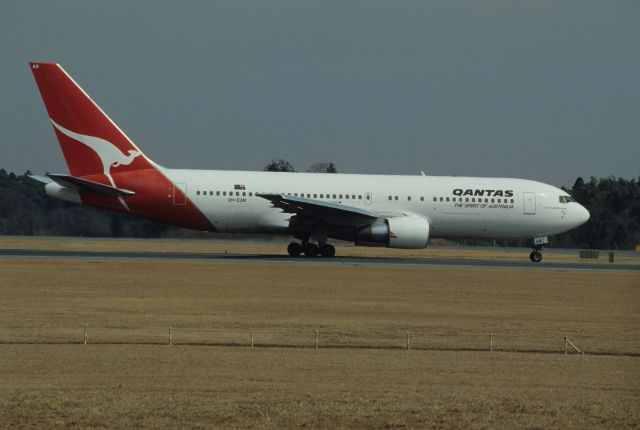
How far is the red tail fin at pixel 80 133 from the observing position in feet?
141

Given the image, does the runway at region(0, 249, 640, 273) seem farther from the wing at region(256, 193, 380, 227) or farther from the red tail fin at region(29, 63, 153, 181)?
the red tail fin at region(29, 63, 153, 181)

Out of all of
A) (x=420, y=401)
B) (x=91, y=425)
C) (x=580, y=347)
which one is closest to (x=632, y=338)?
(x=580, y=347)

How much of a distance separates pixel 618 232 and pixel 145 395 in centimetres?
6838

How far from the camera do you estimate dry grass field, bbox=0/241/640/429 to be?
546 inches

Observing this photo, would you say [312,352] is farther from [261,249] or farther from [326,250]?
[261,249]

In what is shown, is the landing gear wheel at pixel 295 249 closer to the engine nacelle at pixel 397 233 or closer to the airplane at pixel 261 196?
the airplane at pixel 261 196

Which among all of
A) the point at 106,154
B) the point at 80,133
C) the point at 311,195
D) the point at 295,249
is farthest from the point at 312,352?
the point at 80,133

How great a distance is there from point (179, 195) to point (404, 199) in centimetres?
972

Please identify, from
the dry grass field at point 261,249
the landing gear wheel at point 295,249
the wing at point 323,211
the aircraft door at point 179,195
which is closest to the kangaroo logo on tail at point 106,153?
the aircraft door at point 179,195

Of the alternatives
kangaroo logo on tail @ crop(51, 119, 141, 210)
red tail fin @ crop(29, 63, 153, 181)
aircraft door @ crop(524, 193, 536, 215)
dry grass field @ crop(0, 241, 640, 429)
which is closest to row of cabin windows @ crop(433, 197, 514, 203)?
aircraft door @ crop(524, 193, 536, 215)

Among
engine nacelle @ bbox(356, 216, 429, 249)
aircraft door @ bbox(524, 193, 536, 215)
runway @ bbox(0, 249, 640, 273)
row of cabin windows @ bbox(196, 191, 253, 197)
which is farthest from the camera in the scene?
aircraft door @ bbox(524, 193, 536, 215)

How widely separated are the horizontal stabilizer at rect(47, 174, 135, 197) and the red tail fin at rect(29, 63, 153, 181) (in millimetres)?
1068

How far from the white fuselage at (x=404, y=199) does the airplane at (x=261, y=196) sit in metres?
0.04

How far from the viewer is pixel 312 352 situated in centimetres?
1986
